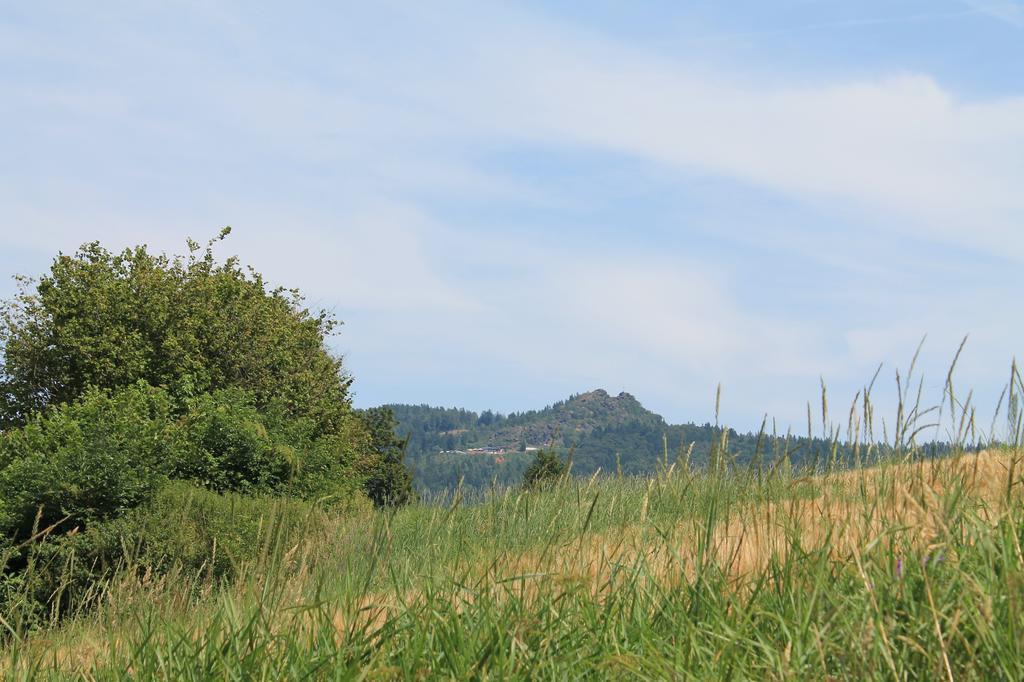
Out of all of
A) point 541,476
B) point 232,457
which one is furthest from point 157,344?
point 541,476

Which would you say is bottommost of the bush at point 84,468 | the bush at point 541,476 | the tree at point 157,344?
the bush at point 84,468

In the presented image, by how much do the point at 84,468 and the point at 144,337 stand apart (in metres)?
11.1

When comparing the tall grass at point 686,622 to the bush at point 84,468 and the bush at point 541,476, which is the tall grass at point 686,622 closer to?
the bush at point 541,476

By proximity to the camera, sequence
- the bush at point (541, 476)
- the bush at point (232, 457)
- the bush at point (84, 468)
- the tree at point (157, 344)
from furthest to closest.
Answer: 1. the tree at point (157, 344)
2. the bush at point (232, 457)
3. the bush at point (84, 468)
4. the bush at point (541, 476)

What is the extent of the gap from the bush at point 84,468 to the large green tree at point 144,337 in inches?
177

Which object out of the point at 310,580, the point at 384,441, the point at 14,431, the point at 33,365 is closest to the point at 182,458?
the point at 14,431

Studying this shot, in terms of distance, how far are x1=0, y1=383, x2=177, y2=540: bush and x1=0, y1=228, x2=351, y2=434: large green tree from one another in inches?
177

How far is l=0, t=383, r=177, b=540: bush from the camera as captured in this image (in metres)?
23.7

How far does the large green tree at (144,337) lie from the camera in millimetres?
33344

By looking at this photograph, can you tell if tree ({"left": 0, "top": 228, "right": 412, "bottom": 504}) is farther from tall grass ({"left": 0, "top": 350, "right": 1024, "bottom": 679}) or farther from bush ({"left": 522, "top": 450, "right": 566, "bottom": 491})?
tall grass ({"left": 0, "top": 350, "right": 1024, "bottom": 679})

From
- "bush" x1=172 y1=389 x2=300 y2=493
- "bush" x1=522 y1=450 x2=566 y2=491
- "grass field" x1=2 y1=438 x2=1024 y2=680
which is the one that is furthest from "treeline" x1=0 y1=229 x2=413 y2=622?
"grass field" x1=2 y1=438 x2=1024 y2=680

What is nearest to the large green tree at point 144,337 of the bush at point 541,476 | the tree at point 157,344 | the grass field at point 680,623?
the tree at point 157,344

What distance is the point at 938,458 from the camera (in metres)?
4.76

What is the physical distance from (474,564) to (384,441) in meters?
59.1
